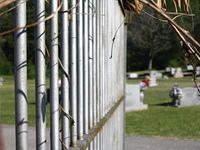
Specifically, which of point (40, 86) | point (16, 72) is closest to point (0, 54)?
point (16, 72)

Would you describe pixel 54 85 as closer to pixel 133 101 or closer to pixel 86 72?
pixel 86 72

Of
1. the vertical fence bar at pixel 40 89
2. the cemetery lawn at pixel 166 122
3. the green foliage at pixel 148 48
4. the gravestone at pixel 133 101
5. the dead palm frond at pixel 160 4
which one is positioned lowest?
the cemetery lawn at pixel 166 122

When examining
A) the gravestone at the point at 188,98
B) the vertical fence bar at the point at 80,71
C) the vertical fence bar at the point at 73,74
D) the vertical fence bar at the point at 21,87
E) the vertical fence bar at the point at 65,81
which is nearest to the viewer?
the vertical fence bar at the point at 21,87

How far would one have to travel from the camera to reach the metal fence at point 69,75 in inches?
50.8

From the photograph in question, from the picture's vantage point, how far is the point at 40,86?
4.62 ft

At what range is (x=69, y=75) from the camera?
187 centimetres

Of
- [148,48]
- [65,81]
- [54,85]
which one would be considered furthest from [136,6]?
[148,48]

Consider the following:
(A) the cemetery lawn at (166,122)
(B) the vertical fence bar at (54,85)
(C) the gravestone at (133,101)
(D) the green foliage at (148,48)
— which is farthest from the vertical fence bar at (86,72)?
(D) the green foliage at (148,48)

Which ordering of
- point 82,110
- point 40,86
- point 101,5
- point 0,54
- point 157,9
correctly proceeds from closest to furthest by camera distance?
point 0,54 < point 40,86 < point 157,9 < point 82,110 < point 101,5

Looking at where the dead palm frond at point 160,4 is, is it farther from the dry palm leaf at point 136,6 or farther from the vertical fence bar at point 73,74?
the vertical fence bar at point 73,74

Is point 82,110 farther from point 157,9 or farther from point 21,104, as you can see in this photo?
point 21,104

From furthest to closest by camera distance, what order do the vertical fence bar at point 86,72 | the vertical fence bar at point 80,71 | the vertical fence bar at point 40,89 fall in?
the vertical fence bar at point 86,72, the vertical fence bar at point 80,71, the vertical fence bar at point 40,89

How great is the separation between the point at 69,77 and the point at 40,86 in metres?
0.43

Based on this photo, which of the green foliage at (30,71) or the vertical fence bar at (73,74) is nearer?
the green foliage at (30,71)
